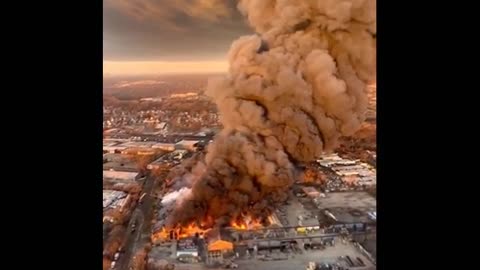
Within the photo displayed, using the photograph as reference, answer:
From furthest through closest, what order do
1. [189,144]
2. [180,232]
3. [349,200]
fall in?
[349,200] < [189,144] < [180,232]

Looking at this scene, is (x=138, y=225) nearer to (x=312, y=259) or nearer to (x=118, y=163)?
(x=118, y=163)

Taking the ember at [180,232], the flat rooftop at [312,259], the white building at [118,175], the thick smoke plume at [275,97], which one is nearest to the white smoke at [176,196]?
the thick smoke plume at [275,97]

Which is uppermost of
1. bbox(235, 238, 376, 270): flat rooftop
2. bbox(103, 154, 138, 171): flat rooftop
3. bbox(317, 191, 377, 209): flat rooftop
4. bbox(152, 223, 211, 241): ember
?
bbox(103, 154, 138, 171): flat rooftop

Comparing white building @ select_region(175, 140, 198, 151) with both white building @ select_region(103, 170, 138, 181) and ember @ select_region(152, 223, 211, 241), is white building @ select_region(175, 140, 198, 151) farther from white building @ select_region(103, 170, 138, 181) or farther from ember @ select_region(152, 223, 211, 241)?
ember @ select_region(152, 223, 211, 241)

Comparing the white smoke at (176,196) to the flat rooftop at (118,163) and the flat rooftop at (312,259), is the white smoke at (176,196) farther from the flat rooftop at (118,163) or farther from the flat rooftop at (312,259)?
the flat rooftop at (312,259)

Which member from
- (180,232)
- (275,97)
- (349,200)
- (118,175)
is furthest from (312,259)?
(118,175)

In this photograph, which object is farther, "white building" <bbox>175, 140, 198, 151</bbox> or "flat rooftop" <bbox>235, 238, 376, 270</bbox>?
"white building" <bbox>175, 140, 198, 151</bbox>

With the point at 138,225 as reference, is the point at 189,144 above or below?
above

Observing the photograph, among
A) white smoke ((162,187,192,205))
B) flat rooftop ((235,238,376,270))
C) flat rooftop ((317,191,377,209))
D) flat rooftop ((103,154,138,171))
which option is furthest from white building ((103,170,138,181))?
flat rooftop ((317,191,377,209))
